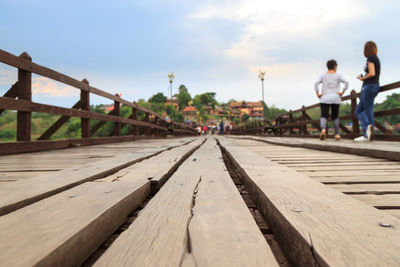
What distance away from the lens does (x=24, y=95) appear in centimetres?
325

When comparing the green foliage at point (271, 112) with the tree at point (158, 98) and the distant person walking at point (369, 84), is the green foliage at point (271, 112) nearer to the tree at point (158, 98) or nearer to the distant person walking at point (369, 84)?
the tree at point (158, 98)

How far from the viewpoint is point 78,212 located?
30.2 inches

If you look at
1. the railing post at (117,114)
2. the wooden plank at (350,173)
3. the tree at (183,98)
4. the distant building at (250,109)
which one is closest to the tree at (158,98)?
the tree at (183,98)

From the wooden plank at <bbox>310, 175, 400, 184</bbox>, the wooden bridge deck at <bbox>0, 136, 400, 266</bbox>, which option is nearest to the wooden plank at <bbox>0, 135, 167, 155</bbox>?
the wooden bridge deck at <bbox>0, 136, 400, 266</bbox>

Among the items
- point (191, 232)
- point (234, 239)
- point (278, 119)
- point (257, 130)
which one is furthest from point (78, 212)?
Answer: point (257, 130)

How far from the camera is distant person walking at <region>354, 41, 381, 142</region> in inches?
191

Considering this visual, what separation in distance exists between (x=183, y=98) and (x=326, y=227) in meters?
126

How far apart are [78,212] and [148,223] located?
22cm

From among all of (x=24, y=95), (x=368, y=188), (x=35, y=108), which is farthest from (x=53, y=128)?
(x=368, y=188)

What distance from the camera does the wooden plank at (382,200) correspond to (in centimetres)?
99

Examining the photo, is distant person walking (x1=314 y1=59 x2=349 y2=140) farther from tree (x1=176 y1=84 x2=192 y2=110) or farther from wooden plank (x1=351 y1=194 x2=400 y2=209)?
tree (x1=176 y1=84 x2=192 y2=110)

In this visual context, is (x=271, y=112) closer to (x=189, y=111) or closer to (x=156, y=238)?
(x=189, y=111)

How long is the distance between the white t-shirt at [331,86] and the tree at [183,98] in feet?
390

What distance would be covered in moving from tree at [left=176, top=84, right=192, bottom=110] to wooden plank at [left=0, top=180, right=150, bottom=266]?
124 m
